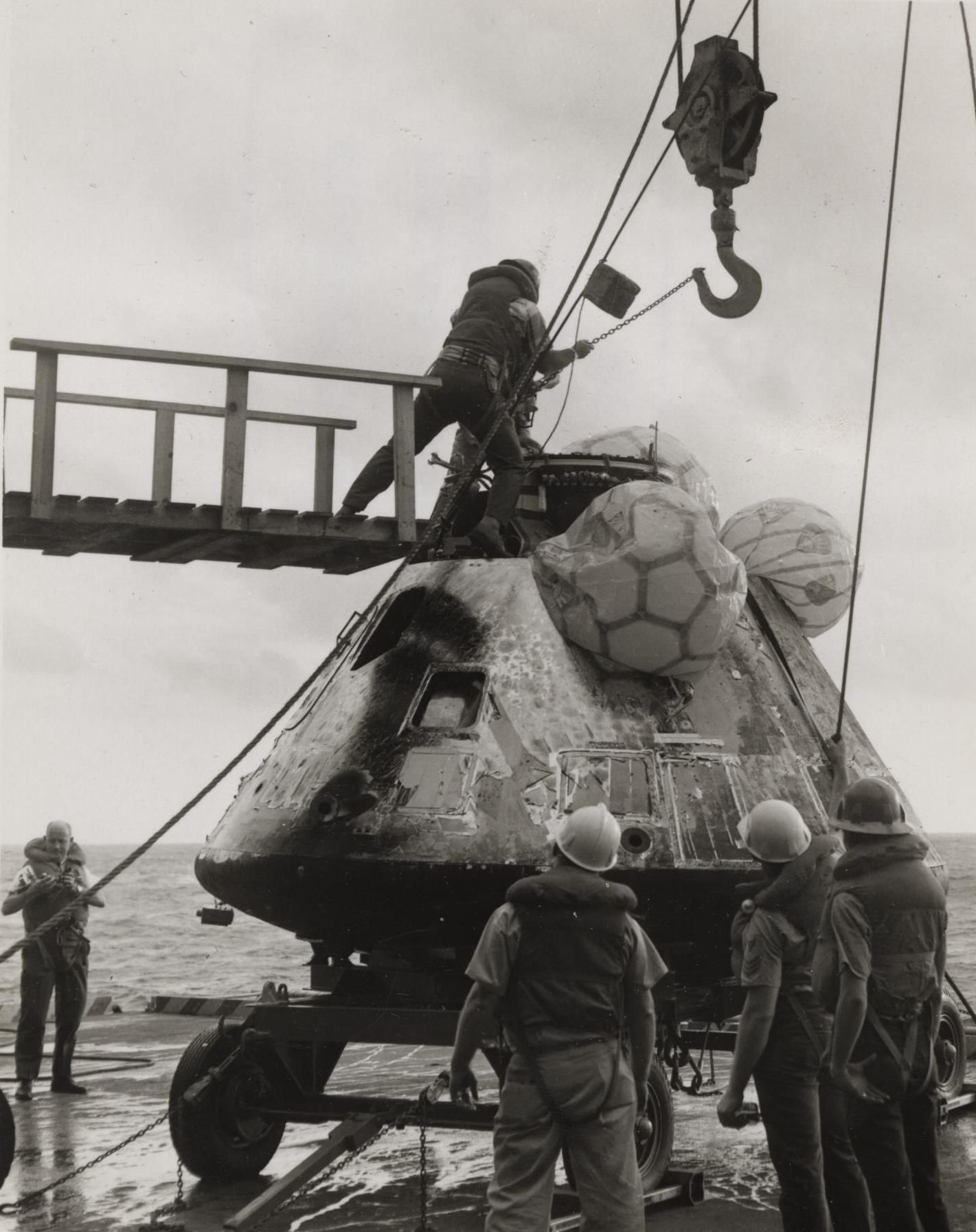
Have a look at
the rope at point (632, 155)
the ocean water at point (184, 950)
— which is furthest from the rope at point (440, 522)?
the ocean water at point (184, 950)

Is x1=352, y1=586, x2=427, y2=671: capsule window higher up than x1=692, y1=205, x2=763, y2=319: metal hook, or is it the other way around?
x1=692, y1=205, x2=763, y2=319: metal hook

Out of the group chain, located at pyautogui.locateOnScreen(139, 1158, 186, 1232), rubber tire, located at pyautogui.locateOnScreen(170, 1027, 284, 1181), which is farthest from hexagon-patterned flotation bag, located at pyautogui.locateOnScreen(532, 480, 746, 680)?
chain, located at pyautogui.locateOnScreen(139, 1158, 186, 1232)

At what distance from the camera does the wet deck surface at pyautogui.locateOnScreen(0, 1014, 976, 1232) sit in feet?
19.8

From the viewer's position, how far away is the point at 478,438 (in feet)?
24.8

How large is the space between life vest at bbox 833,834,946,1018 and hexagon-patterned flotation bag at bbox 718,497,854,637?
3.42 meters

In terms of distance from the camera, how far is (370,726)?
261 inches

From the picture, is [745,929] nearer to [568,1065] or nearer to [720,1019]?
[568,1065]

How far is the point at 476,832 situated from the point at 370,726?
34.1 inches

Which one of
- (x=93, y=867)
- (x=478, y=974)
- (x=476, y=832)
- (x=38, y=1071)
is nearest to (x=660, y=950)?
(x=476, y=832)

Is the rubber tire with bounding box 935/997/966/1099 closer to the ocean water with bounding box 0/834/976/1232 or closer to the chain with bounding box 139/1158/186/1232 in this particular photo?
the ocean water with bounding box 0/834/976/1232

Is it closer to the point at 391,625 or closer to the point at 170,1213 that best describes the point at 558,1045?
the point at 170,1213

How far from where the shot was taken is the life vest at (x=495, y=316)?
296 inches

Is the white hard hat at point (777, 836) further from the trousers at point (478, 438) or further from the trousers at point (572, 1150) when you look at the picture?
the trousers at point (478, 438)

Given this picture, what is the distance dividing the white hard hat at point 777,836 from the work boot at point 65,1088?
5.82 metres
